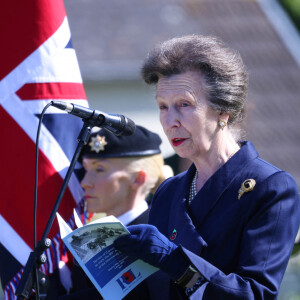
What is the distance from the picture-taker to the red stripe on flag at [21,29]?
409 cm

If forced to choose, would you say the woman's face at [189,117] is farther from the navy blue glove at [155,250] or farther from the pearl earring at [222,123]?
the navy blue glove at [155,250]

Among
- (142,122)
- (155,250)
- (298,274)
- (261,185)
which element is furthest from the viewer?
(142,122)

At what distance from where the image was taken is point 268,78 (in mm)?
10836

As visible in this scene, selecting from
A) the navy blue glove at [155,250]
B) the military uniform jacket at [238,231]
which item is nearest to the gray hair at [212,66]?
the military uniform jacket at [238,231]

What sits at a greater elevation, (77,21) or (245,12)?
(77,21)

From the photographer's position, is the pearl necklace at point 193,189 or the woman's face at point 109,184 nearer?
the pearl necklace at point 193,189

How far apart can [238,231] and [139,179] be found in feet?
6.48

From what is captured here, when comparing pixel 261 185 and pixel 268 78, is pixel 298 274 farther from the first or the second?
pixel 261 185

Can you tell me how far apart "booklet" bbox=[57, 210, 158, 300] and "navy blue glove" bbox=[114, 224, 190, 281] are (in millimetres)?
51

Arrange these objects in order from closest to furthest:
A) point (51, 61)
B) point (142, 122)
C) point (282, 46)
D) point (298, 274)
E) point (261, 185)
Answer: point (261, 185) → point (51, 61) → point (298, 274) → point (142, 122) → point (282, 46)

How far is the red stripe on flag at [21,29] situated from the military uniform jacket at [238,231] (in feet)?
5.13

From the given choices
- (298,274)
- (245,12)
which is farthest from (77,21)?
(298,274)

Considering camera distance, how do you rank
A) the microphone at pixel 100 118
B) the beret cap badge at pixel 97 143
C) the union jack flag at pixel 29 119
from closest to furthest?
the microphone at pixel 100 118 → the union jack flag at pixel 29 119 → the beret cap badge at pixel 97 143

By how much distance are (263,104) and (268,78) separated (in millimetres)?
503
